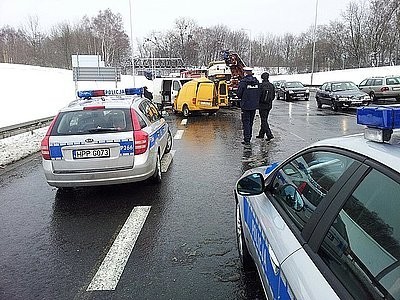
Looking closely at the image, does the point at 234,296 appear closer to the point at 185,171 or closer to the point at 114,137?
the point at 114,137

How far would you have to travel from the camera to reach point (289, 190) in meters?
2.71

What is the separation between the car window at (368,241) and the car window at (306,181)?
0.26m

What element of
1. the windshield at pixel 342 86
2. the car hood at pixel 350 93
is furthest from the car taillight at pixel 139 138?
the windshield at pixel 342 86

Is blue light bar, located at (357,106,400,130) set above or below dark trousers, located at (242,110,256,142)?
above

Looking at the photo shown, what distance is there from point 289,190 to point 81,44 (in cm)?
8788

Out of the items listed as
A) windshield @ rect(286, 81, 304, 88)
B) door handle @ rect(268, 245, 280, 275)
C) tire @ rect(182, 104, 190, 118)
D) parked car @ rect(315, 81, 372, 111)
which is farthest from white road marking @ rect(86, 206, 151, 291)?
windshield @ rect(286, 81, 304, 88)

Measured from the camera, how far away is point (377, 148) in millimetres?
1854

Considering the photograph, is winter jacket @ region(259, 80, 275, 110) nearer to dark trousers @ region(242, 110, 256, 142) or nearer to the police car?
dark trousers @ region(242, 110, 256, 142)

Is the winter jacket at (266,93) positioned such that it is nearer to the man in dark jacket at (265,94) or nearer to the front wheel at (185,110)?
the man in dark jacket at (265,94)

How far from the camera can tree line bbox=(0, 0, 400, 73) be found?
67000mm

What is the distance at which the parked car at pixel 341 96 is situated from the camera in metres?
20.8

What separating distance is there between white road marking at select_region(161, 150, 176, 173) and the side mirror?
5115mm

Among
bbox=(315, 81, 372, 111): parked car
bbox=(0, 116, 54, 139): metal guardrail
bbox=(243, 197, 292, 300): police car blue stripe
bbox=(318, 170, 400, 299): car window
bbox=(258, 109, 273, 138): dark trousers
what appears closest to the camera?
bbox=(318, 170, 400, 299): car window

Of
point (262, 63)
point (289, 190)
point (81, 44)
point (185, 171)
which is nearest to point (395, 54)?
point (262, 63)
